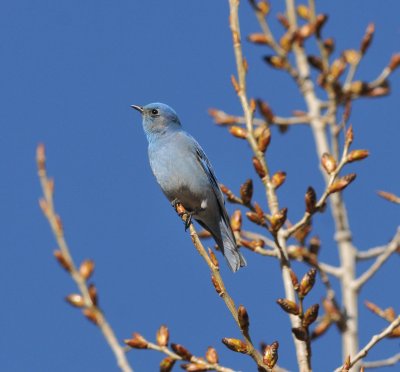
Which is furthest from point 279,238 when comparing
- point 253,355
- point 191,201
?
point 191,201

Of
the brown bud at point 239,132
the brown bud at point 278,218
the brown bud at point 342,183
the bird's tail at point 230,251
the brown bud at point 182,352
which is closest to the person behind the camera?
the brown bud at point 182,352

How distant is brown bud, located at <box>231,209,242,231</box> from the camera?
17.2 feet

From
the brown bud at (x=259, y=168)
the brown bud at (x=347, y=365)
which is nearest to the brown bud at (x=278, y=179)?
the brown bud at (x=259, y=168)

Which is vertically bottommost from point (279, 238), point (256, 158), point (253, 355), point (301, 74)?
point (253, 355)

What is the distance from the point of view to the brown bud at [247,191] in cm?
457

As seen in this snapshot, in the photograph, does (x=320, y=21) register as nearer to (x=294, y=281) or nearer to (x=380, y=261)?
(x=380, y=261)

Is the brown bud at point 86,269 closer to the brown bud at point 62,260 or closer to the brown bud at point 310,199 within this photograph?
the brown bud at point 62,260

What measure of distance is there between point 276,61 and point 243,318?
11.5 feet

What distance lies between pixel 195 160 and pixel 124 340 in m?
3.21

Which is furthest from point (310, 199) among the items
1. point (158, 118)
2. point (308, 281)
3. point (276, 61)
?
point (158, 118)

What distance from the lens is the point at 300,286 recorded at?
3693 mm

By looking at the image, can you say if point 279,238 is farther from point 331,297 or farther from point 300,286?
point 331,297

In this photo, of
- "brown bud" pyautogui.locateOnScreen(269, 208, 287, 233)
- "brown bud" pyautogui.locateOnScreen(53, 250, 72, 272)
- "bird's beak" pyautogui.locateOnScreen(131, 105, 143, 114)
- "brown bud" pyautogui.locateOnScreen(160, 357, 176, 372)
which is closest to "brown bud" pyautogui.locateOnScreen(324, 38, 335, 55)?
"bird's beak" pyautogui.locateOnScreen(131, 105, 143, 114)

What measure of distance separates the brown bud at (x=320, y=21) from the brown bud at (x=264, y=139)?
235 cm
